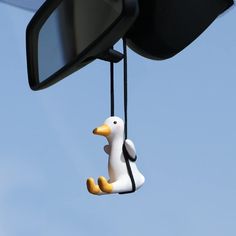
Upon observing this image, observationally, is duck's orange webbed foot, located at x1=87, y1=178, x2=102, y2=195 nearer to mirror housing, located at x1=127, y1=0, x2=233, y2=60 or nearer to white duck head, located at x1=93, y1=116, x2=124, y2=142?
white duck head, located at x1=93, y1=116, x2=124, y2=142

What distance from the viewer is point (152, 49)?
0.76 metres

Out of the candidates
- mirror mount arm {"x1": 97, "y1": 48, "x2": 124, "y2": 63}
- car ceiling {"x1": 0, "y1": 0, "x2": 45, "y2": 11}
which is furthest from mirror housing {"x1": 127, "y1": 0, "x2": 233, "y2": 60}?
car ceiling {"x1": 0, "y1": 0, "x2": 45, "y2": 11}

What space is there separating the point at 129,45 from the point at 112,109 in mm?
100

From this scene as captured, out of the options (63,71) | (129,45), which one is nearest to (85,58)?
(63,71)

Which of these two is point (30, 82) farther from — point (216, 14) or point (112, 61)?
point (216, 14)

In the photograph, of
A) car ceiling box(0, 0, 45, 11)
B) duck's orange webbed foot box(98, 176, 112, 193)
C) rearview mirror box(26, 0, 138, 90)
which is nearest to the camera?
rearview mirror box(26, 0, 138, 90)

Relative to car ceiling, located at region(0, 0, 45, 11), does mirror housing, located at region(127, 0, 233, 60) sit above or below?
below

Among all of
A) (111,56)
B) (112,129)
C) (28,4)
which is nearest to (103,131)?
(112,129)

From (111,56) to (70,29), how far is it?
0.20ft

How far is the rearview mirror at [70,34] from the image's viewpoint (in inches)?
23.9

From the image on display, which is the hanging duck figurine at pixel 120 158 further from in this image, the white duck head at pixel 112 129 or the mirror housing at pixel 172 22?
the mirror housing at pixel 172 22

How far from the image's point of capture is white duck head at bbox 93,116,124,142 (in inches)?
30.5

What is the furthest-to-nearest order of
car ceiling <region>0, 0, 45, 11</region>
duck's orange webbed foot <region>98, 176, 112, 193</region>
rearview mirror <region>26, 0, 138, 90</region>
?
1. car ceiling <region>0, 0, 45, 11</region>
2. duck's orange webbed foot <region>98, 176, 112, 193</region>
3. rearview mirror <region>26, 0, 138, 90</region>

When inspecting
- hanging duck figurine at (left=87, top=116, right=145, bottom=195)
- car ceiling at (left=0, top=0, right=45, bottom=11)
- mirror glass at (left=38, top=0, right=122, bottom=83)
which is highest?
car ceiling at (left=0, top=0, right=45, bottom=11)
